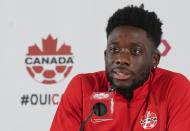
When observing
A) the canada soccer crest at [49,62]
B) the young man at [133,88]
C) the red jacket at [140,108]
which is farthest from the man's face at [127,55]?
the canada soccer crest at [49,62]

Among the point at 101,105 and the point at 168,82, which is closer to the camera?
the point at 101,105

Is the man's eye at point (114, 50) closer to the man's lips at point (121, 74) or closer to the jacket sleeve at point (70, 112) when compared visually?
the man's lips at point (121, 74)

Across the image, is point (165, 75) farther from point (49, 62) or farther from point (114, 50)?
point (49, 62)

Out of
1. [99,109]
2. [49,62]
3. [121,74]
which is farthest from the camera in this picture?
[49,62]

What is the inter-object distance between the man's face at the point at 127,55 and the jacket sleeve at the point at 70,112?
0.16 meters

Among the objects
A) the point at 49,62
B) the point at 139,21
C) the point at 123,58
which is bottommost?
the point at 49,62

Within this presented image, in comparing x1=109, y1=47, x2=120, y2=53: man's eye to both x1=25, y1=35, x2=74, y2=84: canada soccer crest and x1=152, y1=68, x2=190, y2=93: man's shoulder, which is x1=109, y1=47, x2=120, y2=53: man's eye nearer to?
x1=152, y1=68, x2=190, y2=93: man's shoulder

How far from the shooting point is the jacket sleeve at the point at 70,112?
0.99m

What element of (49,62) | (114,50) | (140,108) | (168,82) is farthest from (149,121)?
(49,62)

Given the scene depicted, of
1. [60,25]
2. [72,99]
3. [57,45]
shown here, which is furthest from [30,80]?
[72,99]

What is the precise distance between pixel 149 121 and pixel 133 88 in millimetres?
128

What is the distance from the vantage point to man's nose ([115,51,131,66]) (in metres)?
0.89

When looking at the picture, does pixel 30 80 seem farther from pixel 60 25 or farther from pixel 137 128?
pixel 137 128

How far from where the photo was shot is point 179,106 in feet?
3.08
